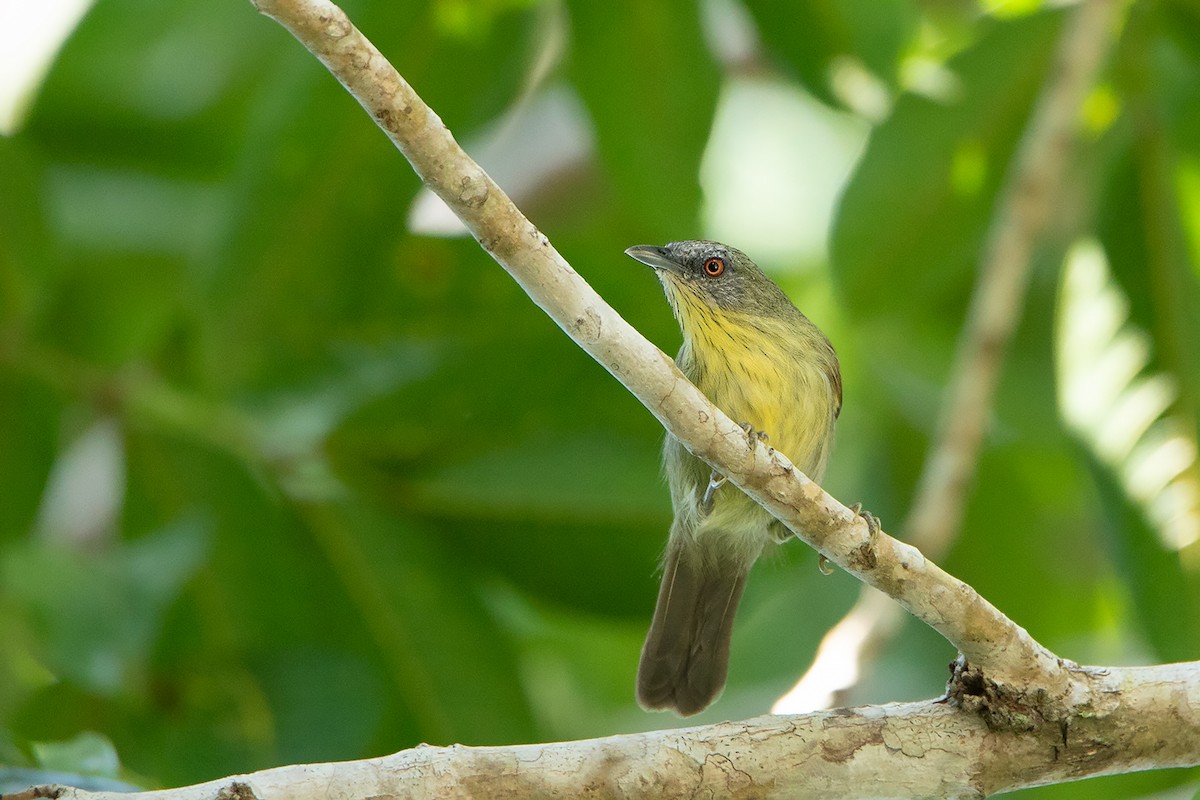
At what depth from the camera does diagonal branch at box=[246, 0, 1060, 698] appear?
7.04 ft

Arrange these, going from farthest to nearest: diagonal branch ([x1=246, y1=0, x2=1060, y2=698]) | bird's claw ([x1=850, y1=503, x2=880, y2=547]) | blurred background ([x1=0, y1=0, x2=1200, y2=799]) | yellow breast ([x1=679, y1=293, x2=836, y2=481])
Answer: blurred background ([x1=0, y1=0, x2=1200, y2=799]) < yellow breast ([x1=679, y1=293, x2=836, y2=481]) < bird's claw ([x1=850, y1=503, x2=880, y2=547]) < diagonal branch ([x1=246, y1=0, x2=1060, y2=698])

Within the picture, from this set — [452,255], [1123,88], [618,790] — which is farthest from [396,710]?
[1123,88]

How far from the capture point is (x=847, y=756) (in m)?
2.58

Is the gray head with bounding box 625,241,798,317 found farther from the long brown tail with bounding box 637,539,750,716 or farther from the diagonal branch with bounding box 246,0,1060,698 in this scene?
the diagonal branch with bounding box 246,0,1060,698

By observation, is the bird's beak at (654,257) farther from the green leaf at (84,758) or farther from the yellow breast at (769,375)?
the green leaf at (84,758)

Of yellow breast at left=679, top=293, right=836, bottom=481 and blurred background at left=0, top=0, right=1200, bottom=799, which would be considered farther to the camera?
blurred background at left=0, top=0, right=1200, bottom=799

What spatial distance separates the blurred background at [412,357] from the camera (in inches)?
157

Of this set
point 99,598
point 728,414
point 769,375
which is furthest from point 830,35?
point 99,598

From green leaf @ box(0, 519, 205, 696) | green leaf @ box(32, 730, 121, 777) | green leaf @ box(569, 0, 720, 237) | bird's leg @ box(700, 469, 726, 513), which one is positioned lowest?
green leaf @ box(32, 730, 121, 777)

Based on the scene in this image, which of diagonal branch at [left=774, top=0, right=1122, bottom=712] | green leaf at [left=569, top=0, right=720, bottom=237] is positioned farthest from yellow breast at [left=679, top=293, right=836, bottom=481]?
green leaf at [left=569, top=0, right=720, bottom=237]

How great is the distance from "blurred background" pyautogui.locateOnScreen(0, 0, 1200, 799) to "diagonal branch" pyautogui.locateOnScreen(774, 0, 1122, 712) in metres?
0.16

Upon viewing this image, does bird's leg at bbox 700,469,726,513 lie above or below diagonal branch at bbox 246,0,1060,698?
above

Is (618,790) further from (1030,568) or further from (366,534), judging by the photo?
(1030,568)

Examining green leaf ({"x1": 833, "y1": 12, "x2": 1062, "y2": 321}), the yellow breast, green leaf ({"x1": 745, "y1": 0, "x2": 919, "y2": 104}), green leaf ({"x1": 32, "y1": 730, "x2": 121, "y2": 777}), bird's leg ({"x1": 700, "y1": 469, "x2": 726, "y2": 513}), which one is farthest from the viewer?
green leaf ({"x1": 833, "y1": 12, "x2": 1062, "y2": 321})
